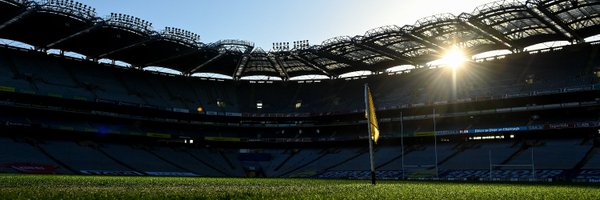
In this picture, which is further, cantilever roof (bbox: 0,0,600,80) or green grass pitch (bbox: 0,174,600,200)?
cantilever roof (bbox: 0,0,600,80)

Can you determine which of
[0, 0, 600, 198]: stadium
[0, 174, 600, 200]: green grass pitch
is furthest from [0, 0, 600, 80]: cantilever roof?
[0, 174, 600, 200]: green grass pitch

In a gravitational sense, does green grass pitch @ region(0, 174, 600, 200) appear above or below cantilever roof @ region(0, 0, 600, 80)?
below

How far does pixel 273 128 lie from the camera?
91.1 meters

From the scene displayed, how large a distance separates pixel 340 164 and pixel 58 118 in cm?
4282

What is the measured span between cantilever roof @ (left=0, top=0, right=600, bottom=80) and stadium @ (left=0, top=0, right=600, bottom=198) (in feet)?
0.89

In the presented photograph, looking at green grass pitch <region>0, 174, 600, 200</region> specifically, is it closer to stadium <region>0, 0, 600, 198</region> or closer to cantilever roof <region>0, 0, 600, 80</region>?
stadium <region>0, 0, 600, 198</region>

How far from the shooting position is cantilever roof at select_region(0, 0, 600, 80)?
6041 centimetres

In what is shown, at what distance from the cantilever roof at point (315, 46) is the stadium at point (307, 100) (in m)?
0.27

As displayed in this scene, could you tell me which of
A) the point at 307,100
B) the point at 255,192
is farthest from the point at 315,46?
the point at 255,192

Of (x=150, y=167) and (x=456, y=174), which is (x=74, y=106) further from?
(x=456, y=174)

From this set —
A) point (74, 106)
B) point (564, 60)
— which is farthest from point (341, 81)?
point (74, 106)

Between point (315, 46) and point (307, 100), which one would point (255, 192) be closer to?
point (315, 46)

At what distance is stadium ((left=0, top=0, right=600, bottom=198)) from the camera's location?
62.1 metres

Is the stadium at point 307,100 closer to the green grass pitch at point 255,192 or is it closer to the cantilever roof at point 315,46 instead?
the cantilever roof at point 315,46
